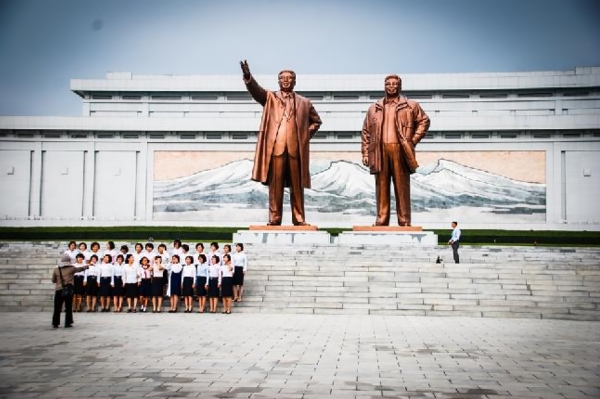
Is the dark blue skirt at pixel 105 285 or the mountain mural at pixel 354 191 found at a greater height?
the mountain mural at pixel 354 191

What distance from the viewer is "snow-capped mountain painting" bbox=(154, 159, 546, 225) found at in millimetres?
25781

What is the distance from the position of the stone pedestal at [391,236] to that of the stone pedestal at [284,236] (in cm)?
71

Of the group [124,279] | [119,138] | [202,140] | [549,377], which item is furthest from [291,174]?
[119,138]

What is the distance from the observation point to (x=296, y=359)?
5949 millimetres

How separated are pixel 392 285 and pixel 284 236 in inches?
124

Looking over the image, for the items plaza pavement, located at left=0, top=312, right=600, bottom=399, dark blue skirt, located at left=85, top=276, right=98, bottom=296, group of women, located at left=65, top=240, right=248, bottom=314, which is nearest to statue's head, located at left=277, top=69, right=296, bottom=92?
group of women, located at left=65, top=240, right=248, bottom=314

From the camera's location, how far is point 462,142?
26.4 m

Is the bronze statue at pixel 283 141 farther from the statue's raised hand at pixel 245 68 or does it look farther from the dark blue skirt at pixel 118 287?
the dark blue skirt at pixel 118 287

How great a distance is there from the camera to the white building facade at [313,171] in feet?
84.9

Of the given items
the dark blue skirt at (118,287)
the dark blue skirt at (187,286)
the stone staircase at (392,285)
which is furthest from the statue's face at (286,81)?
the dark blue skirt at (118,287)

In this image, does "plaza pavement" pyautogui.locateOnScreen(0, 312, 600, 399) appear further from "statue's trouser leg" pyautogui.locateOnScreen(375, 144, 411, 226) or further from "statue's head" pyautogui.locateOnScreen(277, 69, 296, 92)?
"statue's head" pyautogui.locateOnScreen(277, 69, 296, 92)

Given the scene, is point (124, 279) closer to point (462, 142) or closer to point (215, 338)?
point (215, 338)

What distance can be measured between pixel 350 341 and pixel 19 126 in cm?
2384

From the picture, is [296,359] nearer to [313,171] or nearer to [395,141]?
[395,141]
